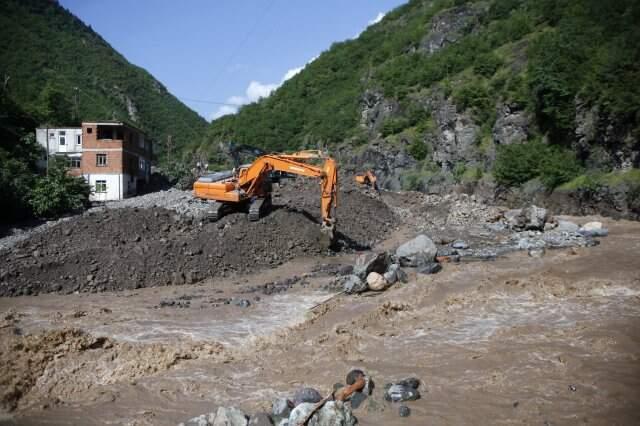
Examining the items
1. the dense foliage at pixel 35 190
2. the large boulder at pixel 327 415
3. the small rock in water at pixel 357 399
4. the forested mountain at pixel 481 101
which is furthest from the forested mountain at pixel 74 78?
the large boulder at pixel 327 415

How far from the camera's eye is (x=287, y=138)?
246ft

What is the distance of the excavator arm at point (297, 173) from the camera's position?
58.5 ft

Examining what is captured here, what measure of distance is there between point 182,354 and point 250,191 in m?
11.8

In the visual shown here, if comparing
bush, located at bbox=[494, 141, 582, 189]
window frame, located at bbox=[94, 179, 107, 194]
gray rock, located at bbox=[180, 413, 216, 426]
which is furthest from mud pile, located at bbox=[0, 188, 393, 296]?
window frame, located at bbox=[94, 179, 107, 194]

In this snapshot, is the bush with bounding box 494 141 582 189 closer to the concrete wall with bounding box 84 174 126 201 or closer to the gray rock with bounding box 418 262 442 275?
the gray rock with bounding box 418 262 442 275

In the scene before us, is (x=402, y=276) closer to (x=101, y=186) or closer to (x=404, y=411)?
(x=404, y=411)

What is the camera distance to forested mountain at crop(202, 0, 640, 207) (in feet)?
94.0

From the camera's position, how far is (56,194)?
2788 cm

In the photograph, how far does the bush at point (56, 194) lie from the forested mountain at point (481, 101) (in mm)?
24998

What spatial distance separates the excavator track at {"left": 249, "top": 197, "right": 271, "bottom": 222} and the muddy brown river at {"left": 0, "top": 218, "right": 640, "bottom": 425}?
5408 mm

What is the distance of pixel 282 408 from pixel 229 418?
2.48 feet

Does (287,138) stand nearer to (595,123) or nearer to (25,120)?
(25,120)

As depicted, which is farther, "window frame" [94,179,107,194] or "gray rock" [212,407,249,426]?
"window frame" [94,179,107,194]

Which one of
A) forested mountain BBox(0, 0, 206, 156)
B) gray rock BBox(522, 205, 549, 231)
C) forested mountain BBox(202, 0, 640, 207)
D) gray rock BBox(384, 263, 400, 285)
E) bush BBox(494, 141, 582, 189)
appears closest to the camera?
gray rock BBox(384, 263, 400, 285)
